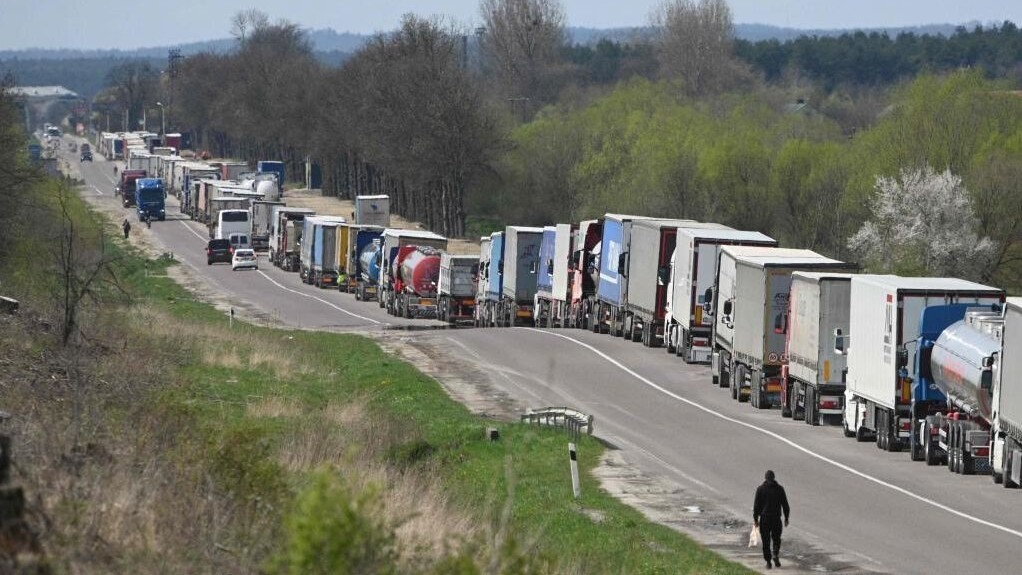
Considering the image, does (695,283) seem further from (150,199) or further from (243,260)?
(150,199)

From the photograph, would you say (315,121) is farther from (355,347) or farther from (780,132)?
(355,347)

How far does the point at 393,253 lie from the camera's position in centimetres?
7169

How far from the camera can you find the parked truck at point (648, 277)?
1911 inches

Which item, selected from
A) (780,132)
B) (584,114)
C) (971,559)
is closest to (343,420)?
(971,559)

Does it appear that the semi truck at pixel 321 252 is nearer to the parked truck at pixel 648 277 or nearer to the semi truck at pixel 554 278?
the semi truck at pixel 554 278

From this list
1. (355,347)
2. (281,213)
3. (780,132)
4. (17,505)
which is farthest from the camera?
(780,132)

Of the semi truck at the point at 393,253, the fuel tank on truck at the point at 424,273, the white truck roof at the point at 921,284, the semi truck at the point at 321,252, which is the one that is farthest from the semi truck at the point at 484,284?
the white truck roof at the point at 921,284

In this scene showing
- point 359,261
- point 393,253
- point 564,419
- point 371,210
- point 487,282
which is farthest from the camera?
point 371,210

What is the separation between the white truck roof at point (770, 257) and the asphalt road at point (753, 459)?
10.3 ft

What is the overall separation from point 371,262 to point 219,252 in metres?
25.2

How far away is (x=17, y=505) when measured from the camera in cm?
1115

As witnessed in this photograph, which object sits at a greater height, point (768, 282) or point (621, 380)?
point (768, 282)

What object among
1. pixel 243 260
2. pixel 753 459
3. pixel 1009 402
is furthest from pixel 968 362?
pixel 243 260

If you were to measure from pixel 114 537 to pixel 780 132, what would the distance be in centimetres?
9493
